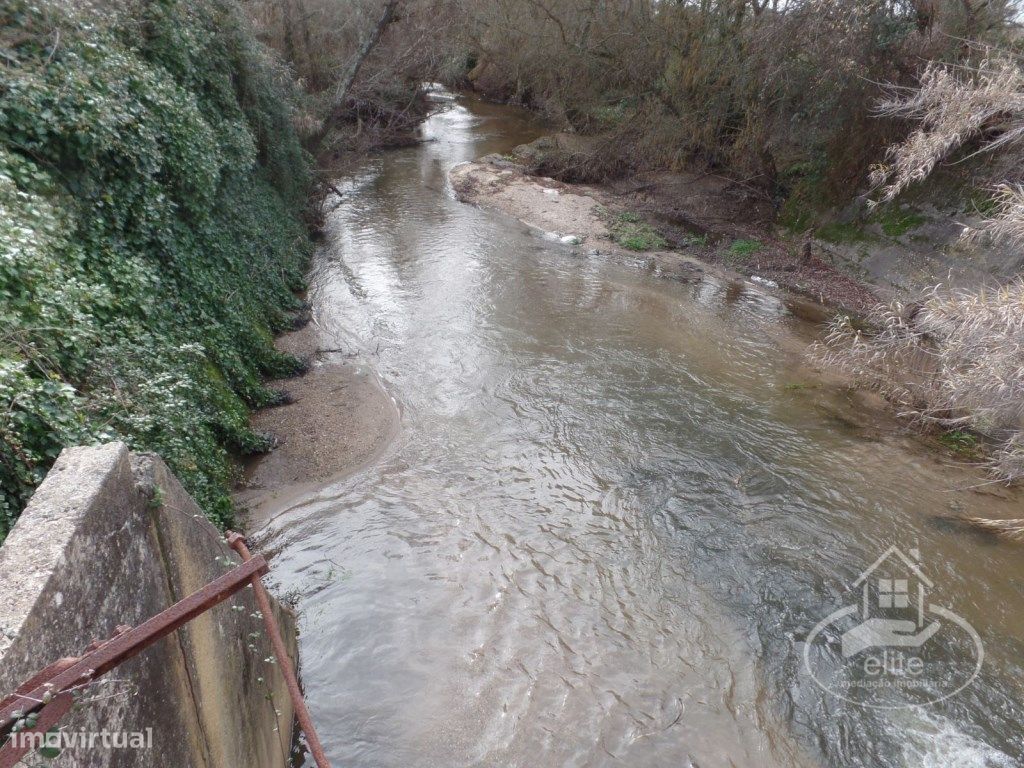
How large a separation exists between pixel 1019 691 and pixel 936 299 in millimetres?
4569

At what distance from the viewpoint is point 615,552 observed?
6680mm

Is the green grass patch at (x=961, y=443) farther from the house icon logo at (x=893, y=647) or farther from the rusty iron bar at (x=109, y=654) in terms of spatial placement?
the rusty iron bar at (x=109, y=654)

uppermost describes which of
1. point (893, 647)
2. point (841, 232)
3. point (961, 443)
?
point (841, 232)

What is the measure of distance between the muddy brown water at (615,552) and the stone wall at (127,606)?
211 cm

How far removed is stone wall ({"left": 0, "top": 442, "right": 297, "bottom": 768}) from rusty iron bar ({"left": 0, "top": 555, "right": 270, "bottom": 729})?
0.44 feet

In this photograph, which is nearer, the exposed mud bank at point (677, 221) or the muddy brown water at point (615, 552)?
the muddy brown water at point (615, 552)

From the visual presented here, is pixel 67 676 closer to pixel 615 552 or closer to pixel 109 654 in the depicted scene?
pixel 109 654

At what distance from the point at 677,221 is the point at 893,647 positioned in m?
13.7

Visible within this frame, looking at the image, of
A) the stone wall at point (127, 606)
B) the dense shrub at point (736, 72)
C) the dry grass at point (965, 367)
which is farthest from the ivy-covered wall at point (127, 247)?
the dense shrub at point (736, 72)

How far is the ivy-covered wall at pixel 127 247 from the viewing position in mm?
4160

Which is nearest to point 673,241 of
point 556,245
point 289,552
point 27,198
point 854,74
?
point 556,245

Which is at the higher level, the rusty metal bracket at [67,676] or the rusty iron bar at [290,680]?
the rusty metal bracket at [67,676]

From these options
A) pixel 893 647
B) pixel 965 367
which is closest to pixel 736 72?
pixel 965 367

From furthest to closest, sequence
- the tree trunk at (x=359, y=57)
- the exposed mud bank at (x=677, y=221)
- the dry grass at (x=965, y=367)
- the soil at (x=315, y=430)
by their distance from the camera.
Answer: the tree trunk at (x=359, y=57) < the exposed mud bank at (x=677, y=221) < the soil at (x=315, y=430) < the dry grass at (x=965, y=367)
